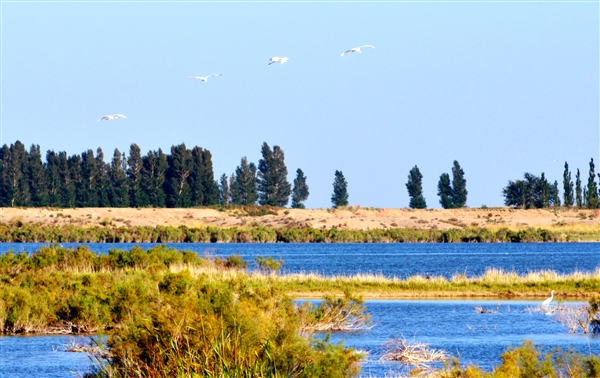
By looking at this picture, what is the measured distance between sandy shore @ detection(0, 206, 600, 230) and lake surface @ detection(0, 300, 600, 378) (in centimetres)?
8134

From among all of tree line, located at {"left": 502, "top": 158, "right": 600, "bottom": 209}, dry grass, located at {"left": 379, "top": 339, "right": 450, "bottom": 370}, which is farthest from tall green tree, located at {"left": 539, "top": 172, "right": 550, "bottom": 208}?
dry grass, located at {"left": 379, "top": 339, "right": 450, "bottom": 370}

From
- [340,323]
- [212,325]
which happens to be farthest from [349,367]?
[340,323]

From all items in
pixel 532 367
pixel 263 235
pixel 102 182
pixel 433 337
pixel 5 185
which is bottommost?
pixel 433 337

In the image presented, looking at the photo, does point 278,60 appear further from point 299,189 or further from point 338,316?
point 299,189

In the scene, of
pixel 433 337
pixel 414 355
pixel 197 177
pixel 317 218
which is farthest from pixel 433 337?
pixel 197 177

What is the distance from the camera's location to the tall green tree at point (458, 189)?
129 meters

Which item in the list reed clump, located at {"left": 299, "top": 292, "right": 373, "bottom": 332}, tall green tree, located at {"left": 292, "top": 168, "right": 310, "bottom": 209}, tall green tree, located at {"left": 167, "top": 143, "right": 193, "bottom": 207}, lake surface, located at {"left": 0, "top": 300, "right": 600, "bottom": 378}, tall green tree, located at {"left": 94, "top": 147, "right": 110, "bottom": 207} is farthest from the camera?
tall green tree, located at {"left": 292, "top": 168, "right": 310, "bottom": 209}

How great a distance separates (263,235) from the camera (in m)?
104

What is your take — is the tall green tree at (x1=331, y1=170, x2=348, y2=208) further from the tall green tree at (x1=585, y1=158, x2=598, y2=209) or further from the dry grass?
the dry grass

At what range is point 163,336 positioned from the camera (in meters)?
15.1

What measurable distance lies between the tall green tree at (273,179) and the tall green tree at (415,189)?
580 inches

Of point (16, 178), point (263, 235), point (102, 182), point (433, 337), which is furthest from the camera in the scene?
point (102, 182)

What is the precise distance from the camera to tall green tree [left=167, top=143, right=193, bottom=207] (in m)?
122

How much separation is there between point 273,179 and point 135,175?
16.4 metres
